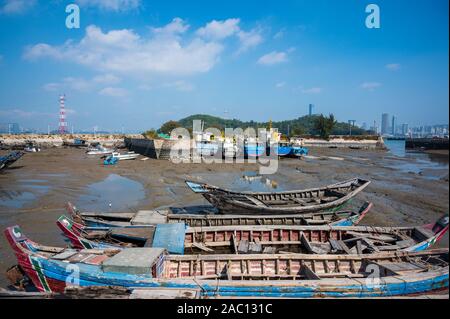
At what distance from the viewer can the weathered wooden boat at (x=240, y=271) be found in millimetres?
4926

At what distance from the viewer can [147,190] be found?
20.2m

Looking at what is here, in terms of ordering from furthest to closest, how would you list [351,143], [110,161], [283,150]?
[351,143], [283,150], [110,161]

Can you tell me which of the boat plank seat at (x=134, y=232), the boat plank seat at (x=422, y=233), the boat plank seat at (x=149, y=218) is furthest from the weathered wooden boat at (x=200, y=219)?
the boat plank seat at (x=422, y=233)

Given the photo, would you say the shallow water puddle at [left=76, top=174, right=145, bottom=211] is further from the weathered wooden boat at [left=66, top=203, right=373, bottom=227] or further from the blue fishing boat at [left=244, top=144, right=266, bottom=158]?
the blue fishing boat at [left=244, top=144, right=266, bottom=158]

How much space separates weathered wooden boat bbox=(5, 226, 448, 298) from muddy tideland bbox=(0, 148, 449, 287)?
9.44 feet

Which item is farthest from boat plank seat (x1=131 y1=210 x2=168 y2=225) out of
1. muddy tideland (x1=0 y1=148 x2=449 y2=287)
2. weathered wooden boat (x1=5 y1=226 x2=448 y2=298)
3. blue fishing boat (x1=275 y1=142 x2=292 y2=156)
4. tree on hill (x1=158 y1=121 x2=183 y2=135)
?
tree on hill (x1=158 y1=121 x2=183 y2=135)

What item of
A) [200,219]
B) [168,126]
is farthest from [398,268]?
[168,126]

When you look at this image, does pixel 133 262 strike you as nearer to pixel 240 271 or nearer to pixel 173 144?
pixel 240 271

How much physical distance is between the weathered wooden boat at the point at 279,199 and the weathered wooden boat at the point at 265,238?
1.94m

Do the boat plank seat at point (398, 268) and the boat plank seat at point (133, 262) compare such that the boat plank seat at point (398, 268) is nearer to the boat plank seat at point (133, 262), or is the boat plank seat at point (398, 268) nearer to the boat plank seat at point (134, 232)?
the boat plank seat at point (133, 262)

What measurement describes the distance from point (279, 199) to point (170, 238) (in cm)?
781

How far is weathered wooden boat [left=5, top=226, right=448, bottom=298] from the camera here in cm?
493

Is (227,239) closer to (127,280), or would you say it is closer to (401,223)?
(127,280)
